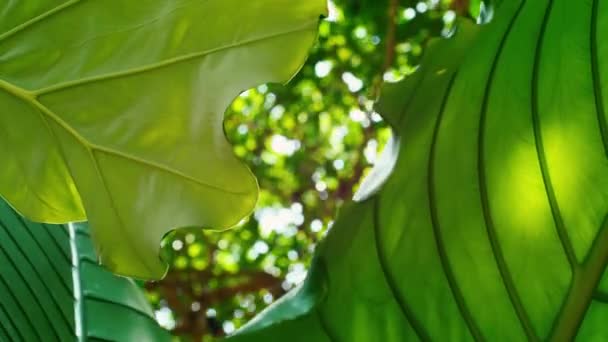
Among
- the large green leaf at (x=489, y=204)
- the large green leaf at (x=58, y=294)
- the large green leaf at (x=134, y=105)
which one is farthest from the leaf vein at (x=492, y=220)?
the large green leaf at (x=58, y=294)

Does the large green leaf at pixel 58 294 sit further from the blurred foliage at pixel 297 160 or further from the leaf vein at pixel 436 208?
the blurred foliage at pixel 297 160

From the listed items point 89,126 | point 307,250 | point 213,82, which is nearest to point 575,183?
point 213,82

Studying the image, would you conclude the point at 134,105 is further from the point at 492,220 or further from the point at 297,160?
the point at 297,160

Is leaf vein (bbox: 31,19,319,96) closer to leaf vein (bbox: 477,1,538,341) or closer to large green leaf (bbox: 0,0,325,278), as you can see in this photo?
large green leaf (bbox: 0,0,325,278)

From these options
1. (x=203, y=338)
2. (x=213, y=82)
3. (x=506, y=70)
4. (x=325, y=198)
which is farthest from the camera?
(x=325, y=198)

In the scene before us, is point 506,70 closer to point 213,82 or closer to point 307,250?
point 213,82

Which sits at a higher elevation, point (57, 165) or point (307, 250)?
point (57, 165)

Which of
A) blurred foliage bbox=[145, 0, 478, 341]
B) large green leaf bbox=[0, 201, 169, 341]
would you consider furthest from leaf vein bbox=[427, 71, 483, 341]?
blurred foliage bbox=[145, 0, 478, 341]
